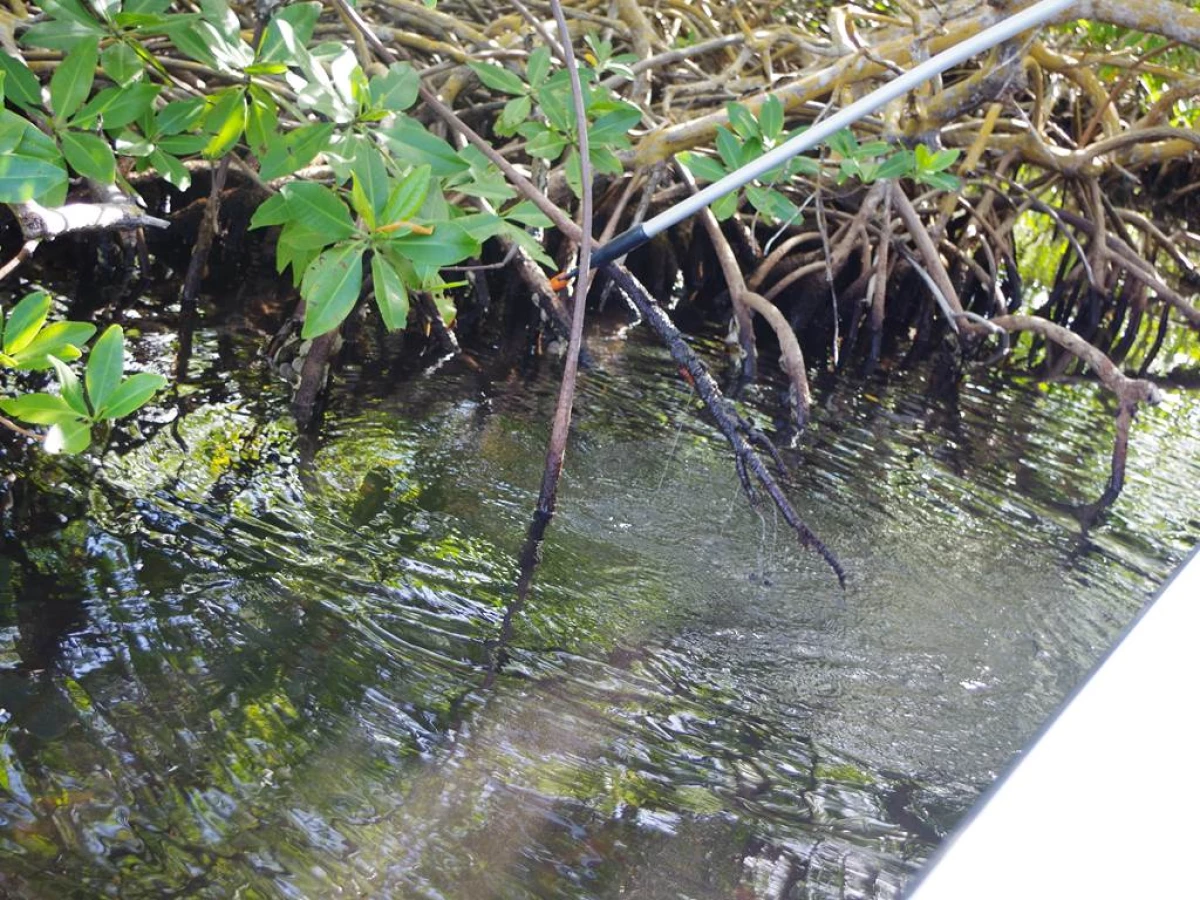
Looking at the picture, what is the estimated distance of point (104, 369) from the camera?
7.05ft

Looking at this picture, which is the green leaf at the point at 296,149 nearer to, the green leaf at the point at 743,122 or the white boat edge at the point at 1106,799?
the green leaf at the point at 743,122

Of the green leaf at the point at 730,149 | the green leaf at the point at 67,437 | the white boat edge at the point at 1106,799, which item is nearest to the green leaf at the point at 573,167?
the green leaf at the point at 730,149

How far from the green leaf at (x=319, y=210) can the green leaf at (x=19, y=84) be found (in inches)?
28.7

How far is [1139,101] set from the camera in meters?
7.83

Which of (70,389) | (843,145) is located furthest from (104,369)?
(843,145)

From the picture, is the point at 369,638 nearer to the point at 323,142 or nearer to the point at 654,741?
the point at 654,741

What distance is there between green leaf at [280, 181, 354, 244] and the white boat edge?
1890 mm

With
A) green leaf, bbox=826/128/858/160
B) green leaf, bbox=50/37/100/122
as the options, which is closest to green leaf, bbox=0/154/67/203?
green leaf, bbox=50/37/100/122

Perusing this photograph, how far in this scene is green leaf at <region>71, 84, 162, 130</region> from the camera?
2.56 meters

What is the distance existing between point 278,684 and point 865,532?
2.11 m

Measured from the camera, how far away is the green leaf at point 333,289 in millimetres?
2240

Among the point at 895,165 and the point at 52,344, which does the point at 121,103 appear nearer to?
the point at 52,344

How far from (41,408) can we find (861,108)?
161 centimetres

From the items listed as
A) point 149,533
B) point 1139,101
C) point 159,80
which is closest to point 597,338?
point 159,80
